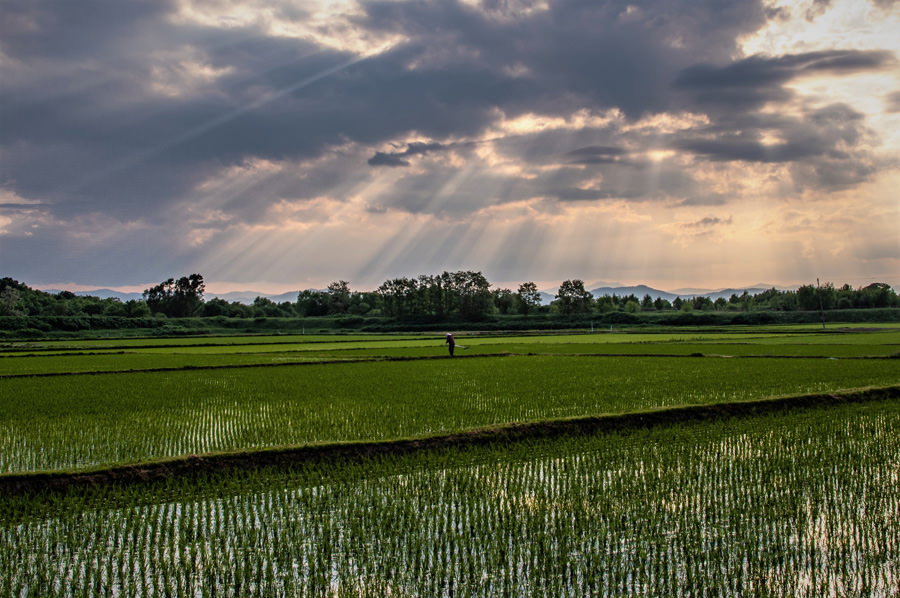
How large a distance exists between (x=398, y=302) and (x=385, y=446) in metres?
95.4

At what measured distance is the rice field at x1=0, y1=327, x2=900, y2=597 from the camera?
4.80 metres

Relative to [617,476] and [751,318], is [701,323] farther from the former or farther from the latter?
[617,476]

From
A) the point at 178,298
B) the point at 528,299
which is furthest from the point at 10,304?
the point at 528,299

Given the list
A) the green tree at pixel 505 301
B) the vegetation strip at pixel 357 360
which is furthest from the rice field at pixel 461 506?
the green tree at pixel 505 301

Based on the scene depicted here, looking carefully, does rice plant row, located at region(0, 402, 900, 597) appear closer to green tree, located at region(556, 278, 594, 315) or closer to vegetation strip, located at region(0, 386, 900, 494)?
vegetation strip, located at region(0, 386, 900, 494)

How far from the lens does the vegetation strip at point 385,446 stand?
24.1 ft

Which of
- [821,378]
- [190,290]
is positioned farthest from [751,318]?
[190,290]

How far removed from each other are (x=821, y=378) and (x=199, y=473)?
15155 mm

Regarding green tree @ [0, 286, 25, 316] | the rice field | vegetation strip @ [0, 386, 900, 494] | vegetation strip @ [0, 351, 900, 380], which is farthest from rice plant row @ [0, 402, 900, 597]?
green tree @ [0, 286, 25, 316]

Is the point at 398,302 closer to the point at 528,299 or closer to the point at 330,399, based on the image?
the point at 528,299

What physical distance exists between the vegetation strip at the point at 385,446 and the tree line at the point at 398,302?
83930mm

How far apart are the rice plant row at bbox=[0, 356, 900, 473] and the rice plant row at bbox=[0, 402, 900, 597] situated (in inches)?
70.6

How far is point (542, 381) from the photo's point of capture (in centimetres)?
1733

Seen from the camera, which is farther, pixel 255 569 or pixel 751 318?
pixel 751 318
